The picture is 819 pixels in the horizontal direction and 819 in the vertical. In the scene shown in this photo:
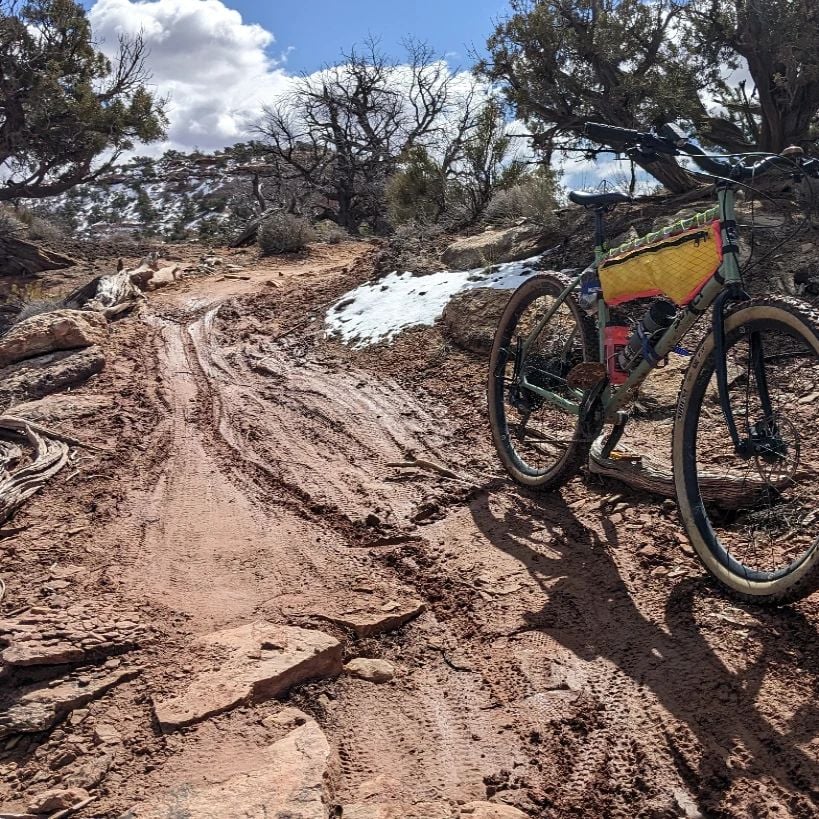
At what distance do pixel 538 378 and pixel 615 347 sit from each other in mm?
688

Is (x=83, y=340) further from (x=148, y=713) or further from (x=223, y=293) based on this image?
(x=148, y=713)

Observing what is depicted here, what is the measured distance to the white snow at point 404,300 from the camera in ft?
22.6

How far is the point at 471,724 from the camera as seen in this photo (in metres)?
2.12

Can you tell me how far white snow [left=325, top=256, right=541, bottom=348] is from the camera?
22.6 ft

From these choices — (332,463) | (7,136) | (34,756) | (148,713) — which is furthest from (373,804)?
(7,136)

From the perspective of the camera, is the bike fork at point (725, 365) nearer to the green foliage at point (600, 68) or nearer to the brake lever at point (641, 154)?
the brake lever at point (641, 154)

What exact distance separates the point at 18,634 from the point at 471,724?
1641mm

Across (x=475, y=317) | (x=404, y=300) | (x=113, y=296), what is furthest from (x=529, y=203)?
(x=113, y=296)

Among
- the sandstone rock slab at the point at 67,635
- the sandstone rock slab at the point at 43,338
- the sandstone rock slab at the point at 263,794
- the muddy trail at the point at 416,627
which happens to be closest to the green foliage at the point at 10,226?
the sandstone rock slab at the point at 43,338

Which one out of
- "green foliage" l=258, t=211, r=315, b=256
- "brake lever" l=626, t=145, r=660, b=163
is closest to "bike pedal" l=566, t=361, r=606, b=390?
"brake lever" l=626, t=145, r=660, b=163

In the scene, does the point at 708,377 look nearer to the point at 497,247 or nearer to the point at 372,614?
the point at 372,614

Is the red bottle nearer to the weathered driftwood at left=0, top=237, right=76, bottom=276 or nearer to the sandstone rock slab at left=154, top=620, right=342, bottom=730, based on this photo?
the sandstone rock slab at left=154, top=620, right=342, bottom=730

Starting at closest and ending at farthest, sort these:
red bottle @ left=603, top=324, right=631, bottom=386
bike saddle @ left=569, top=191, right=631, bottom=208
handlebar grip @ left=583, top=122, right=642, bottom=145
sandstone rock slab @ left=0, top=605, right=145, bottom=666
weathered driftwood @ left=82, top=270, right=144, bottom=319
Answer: sandstone rock slab @ left=0, top=605, right=145, bottom=666
handlebar grip @ left=583, top=122, right=642, bottom=145
red bottle @ left=603, top=324, right=631, bottom=386
bike saddle @ left=569, top=191, right=631, bottom=208
weathered driftwood @ left=82, top=270, right=144, bottom=319

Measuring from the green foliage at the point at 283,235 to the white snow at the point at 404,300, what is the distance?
7.98m
